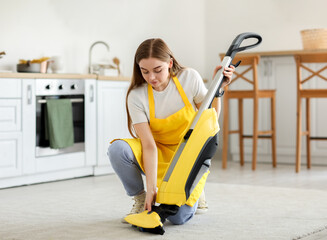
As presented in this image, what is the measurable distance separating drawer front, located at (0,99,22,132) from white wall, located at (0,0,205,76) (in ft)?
1.86

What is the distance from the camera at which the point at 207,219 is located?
8.76ft

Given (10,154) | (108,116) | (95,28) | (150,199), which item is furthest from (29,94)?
(150,199)

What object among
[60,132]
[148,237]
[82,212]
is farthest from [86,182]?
[148,237]

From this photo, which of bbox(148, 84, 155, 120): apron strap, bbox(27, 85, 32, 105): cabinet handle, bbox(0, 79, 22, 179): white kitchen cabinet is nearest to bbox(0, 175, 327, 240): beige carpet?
bbox(0, 79, 22, 179): white kitchen cabinet

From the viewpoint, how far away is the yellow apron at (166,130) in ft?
8.29

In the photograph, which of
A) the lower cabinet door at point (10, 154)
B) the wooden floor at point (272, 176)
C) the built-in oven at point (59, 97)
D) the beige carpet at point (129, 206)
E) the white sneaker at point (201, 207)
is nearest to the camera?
the beige carpet at point (129, 206)

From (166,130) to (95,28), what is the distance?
285 centimetres

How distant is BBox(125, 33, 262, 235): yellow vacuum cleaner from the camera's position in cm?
222

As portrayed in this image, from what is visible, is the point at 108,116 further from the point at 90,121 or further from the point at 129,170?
the point at 129,170

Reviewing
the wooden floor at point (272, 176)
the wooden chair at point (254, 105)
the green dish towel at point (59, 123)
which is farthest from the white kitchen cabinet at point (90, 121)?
the wooden chair at point (254, 105)

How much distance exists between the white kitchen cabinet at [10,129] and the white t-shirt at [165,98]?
1.60 m

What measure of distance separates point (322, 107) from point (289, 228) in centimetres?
281

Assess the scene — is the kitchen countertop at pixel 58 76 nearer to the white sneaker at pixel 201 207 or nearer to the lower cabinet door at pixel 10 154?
the lower cabinet door at pixel 10 154

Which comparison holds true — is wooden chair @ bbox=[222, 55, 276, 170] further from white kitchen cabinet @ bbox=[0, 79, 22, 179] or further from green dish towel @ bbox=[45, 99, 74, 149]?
white kitchen cabinet @ bbox=[0, 79, 22, 179]
